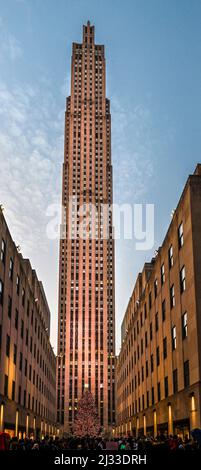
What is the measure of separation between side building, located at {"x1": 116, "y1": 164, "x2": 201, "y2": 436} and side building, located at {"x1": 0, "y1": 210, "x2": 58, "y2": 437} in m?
13.2

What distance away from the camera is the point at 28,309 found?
63.2 m

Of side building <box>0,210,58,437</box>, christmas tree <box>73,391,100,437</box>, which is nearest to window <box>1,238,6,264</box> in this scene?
side building <box>0,210,58,437</box>

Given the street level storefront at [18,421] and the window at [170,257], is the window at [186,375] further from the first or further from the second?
the street level storefront at [18,421]

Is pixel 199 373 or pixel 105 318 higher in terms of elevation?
pixel 105 318

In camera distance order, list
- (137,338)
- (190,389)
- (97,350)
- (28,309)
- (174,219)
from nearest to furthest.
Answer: (190,389), (174,219), (28,309), (137,338), (97,350)

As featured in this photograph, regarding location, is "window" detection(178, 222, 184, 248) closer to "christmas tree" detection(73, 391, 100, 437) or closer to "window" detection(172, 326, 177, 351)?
"window" detection(172, 326, 177, 351)

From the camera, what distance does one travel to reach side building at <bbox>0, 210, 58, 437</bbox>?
147 feet

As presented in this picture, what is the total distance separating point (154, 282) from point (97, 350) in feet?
475

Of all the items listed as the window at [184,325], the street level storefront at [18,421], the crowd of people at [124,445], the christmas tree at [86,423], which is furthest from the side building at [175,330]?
the christmas tree at [86,423]

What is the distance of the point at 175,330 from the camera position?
41.5m
